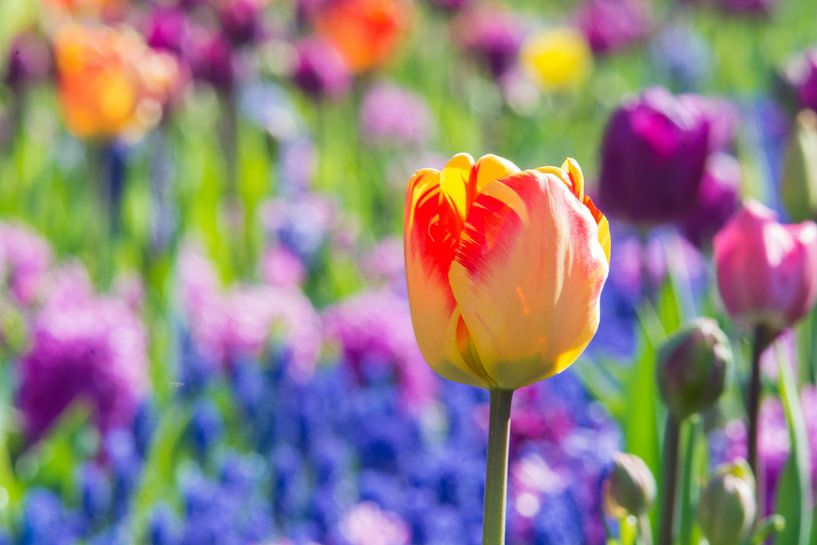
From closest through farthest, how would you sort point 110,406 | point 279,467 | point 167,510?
point 167,510, point 279,467, point 110,406

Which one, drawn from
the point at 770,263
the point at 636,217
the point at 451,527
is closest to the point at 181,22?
the point at 636,217

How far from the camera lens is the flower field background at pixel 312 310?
129 cm

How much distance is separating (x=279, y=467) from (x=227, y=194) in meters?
1.24

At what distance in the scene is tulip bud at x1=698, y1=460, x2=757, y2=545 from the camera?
930 mm

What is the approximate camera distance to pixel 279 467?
4.71 feet

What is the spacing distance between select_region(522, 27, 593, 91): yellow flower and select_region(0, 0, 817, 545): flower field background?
38cm

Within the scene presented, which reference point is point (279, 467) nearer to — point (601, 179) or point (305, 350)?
point (305, 350)

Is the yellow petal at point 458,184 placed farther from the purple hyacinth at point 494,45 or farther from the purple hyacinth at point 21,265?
the purple hyacinth at point 494,45

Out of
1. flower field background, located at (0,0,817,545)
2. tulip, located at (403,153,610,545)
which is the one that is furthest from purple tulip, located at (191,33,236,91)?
tulip, located at (403,153,610,545)

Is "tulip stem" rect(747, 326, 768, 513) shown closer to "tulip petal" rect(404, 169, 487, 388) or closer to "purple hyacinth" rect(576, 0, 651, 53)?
"tulip petal" rect(404, 169, 487, 388)

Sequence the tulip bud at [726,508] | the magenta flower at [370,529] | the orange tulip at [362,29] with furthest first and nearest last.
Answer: the orange tulip at [362,29] < the magenta flower at [370,529] < the tulip bud at [726,508]

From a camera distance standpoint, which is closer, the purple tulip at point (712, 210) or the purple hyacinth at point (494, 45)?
the purple tulip at point (712, 210)

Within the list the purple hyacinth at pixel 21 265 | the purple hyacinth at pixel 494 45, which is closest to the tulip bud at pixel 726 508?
the purple hyacinth at pixel 21 265

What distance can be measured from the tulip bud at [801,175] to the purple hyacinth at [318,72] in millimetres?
1494
